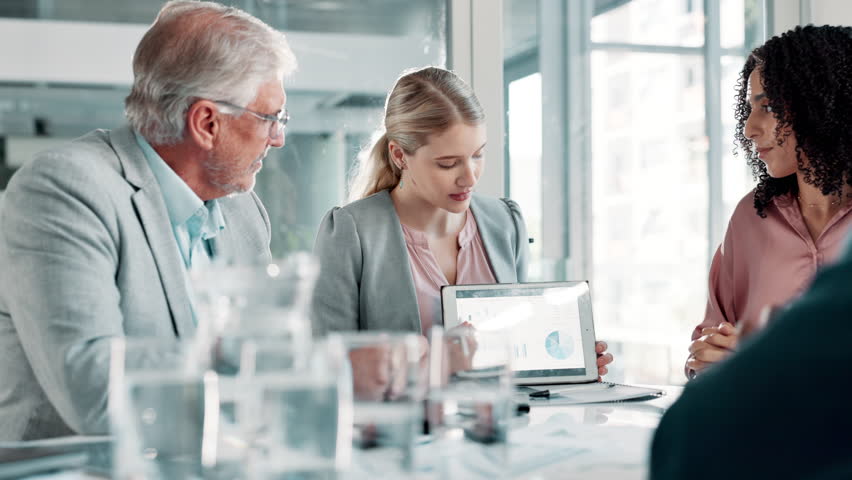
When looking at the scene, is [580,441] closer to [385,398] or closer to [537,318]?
[385,398]

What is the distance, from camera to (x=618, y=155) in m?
3.64

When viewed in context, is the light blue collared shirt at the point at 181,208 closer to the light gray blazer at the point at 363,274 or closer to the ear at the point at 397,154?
the light gray blazer at the point at 363,274

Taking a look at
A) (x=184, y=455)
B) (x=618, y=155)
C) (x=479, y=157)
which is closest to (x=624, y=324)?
(x=618, y=155)

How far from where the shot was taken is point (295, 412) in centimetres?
84

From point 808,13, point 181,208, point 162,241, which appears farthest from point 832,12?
point 162,241

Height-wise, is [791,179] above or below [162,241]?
above

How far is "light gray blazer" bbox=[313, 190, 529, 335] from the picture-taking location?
2.22 metres

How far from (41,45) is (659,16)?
8.31 feet

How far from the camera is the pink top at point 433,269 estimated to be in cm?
230

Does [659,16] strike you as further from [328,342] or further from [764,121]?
[328,342]

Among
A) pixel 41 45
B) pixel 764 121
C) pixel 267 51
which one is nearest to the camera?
pixel 267 51

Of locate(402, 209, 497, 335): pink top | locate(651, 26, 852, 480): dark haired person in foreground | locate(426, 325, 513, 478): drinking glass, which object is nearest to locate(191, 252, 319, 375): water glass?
locate(426, 325, 513, 478): drinking glass

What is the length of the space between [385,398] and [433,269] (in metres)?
1.45

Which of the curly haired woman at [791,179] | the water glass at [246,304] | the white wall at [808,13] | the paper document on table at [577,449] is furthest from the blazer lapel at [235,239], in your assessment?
the white wall at [808,13]
